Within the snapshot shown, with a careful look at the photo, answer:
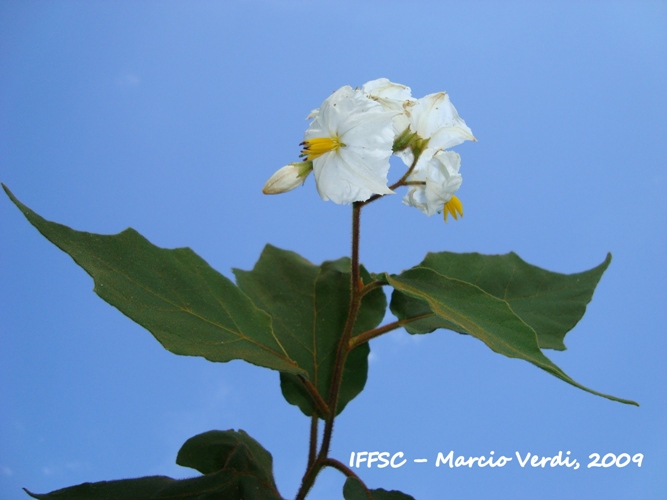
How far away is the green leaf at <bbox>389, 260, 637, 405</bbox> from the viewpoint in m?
0.77

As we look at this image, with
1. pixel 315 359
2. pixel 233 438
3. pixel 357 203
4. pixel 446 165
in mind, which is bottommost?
pixel 233 438

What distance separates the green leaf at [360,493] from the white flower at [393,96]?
1.80 ft

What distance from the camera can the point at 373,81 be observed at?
0.98 metres

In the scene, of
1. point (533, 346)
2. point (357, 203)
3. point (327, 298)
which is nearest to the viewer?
point (533, 346)

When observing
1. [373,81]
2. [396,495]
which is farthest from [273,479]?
[373,81]

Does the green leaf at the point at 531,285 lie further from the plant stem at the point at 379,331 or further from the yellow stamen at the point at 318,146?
the yellow stamen at the point at 318,146

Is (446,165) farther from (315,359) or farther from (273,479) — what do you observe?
(273,479)

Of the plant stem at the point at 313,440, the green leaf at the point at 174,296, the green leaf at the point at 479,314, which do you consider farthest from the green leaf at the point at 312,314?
the green leaf at the point at 479,314

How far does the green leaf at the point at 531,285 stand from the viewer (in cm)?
113

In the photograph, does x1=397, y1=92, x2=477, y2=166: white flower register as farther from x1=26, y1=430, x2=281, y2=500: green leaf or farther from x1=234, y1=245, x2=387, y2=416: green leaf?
x1=26, y1=430, x2=281, y2=500: green leaf

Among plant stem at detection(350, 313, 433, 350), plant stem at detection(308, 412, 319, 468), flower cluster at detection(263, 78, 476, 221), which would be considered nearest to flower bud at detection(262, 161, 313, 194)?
flower cluster at detection(263, 78, 476, 221)

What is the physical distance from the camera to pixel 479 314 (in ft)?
2.79

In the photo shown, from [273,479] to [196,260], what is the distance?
1.43 ft

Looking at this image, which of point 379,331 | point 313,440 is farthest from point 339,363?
point 313,440
